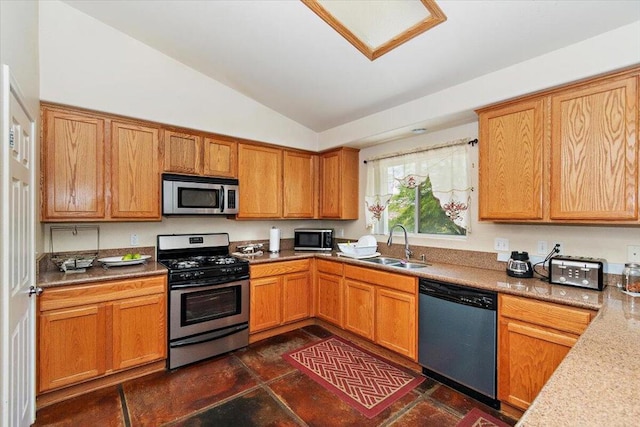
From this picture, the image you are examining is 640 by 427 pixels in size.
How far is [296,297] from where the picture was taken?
350cm

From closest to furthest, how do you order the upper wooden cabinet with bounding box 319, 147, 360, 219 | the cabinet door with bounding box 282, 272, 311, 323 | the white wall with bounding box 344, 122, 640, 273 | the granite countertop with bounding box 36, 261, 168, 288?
the white wall with bounding box 344, 122, 640, 273 < the granite countertop with bounding box 36, 261, 168, 288 < the cabinet door with bounding box 282, 272, 311, 323 < the upper wooden cabinet with bounding box 319, 147, 360, 219

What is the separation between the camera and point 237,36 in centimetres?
249

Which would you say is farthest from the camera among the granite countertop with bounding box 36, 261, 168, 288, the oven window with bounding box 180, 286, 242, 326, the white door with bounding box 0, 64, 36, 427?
the oven window with bounding box 180, 286, 242, 326

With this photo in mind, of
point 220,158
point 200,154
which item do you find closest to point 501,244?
point 220,158

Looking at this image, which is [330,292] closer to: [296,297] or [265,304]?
[296,297]

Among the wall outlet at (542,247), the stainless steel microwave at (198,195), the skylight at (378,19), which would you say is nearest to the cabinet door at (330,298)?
the stainless steel microwave at (198,195)

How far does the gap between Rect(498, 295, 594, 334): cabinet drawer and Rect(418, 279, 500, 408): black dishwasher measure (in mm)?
88

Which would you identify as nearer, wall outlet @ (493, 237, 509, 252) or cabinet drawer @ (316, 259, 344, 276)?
wall outlet @ (493, 237, 509, 252)

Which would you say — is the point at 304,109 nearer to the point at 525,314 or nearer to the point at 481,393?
the point at 525,314

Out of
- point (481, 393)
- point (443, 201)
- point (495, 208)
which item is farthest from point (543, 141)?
point (481, 393)

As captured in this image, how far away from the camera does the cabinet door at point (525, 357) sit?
1825 mm

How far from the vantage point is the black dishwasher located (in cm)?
211

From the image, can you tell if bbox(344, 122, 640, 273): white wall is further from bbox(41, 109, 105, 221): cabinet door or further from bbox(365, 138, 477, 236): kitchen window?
bbox(41, 109, 105, 221): cabinet door

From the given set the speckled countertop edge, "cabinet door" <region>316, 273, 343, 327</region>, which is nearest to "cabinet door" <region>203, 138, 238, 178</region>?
the speckled countertop edge
